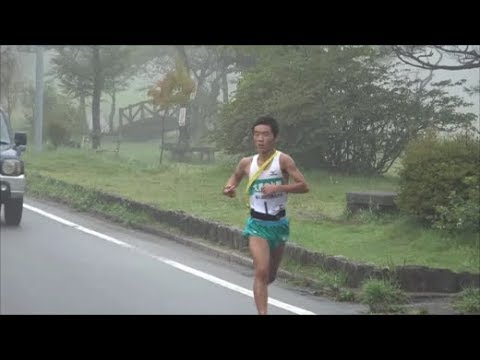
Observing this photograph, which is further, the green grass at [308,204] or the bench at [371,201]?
the bench at [371,201]

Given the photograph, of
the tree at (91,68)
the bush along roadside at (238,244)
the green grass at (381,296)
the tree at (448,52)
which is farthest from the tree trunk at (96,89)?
the green grass at (381,296)

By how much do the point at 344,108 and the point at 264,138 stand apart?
14641 millimetres

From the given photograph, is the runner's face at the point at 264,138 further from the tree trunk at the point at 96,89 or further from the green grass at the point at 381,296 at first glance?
the tree trunk at the point at 96,89

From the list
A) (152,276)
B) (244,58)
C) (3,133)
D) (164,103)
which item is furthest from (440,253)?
(244,58)

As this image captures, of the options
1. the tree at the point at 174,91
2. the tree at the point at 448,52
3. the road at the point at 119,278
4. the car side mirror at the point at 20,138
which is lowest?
the road at the point at 119,278

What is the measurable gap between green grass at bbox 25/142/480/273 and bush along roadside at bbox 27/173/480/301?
0.29 metres

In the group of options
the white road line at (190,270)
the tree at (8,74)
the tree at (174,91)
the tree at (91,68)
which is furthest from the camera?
the tree at (8,74)

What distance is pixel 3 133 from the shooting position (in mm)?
14594

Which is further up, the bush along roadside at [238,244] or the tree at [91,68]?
the tree at [91,68]

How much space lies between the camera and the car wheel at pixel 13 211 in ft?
45.2

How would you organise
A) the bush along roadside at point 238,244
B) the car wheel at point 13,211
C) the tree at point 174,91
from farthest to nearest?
1. the tree at point 174,91
2. the car wheel at point 13,211
3. the bush along roadside at point 238,244

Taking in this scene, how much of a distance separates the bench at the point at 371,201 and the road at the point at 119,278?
3.33 m

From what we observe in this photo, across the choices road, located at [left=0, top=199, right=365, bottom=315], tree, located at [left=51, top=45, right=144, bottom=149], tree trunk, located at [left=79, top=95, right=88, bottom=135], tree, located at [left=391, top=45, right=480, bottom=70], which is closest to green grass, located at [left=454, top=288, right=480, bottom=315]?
road, located at [left=0, top=199, right=365, bottom=315]

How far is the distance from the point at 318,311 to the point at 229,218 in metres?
5.68
